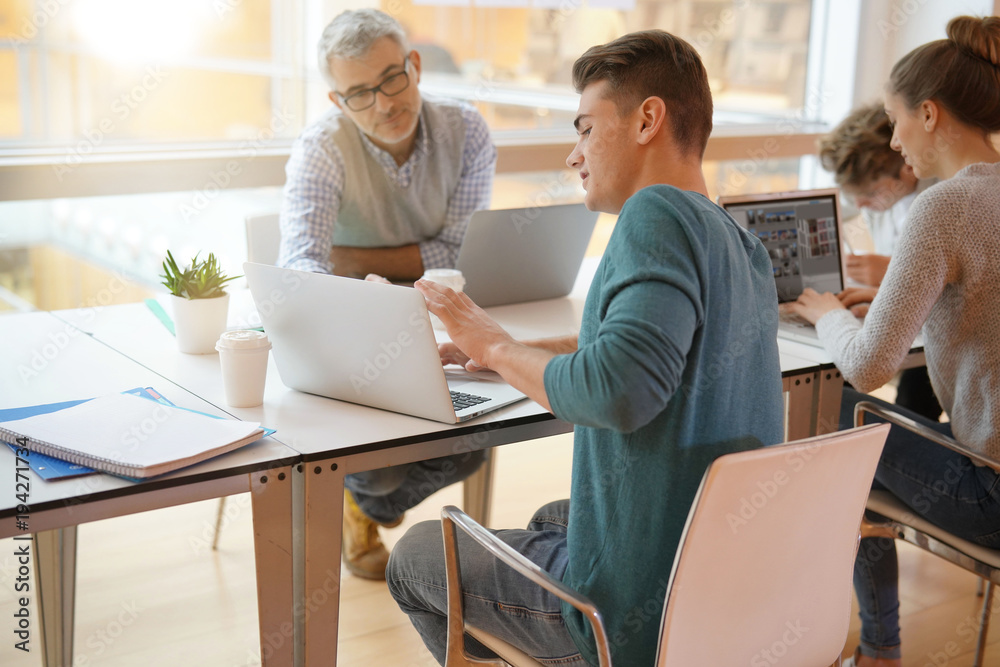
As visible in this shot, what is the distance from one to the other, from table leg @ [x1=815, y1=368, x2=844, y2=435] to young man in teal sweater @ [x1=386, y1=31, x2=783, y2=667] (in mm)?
637

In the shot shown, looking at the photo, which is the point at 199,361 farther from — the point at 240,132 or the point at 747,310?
the point at 240,132

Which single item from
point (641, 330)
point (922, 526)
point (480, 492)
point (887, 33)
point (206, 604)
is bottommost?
point (206, 604)

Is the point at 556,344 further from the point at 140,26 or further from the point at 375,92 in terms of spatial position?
the point at 140,26

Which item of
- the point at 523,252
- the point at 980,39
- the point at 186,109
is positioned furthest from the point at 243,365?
the point at 186,109

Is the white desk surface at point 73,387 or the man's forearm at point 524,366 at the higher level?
the man's forearm at point 524,366

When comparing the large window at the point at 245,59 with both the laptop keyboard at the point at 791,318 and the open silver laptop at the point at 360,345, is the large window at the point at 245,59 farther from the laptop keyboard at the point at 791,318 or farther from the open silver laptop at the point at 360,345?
the open silver laptop at the point at 360,345

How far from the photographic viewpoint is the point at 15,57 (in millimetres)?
2891

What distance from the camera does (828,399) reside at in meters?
1.82

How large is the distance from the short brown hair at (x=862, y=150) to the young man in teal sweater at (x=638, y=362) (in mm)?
1345

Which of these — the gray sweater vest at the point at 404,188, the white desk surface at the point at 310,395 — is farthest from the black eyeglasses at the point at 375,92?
the white desk surface at the point at 310,395

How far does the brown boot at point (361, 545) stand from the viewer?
2387 mm

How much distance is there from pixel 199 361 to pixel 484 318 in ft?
2.08

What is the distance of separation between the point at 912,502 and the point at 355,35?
1.60m

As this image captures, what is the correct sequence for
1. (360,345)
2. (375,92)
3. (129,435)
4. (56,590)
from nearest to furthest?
(129,435) → (360,345) → (56,590) → (375,92)
